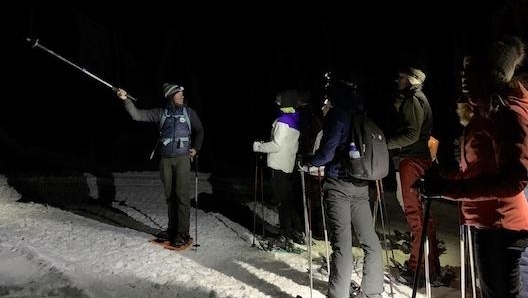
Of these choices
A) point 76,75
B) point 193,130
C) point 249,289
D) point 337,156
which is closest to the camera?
point 337,156

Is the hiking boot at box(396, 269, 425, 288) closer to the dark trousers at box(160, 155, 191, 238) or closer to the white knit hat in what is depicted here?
the white knit hat

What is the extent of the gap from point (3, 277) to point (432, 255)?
5195mm

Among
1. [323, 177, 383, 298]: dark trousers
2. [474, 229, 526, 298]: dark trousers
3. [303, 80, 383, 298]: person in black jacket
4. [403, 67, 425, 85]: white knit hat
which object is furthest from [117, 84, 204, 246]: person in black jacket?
[474, 229, 526, 298]: dark trousers

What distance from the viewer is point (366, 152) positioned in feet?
16.4

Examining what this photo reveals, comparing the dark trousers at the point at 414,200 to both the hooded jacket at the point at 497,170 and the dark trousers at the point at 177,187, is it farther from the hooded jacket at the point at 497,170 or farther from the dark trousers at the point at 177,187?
the dark trousers at the point at 177,187

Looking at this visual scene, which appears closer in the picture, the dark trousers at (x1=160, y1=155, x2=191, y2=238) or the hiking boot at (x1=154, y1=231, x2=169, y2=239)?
the dark trousers at (x1=160, y1=155, x2=191, y2=238)

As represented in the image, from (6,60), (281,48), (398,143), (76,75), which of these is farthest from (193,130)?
(281,48)

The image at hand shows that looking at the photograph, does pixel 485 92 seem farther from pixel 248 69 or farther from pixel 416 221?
pixel 248 69

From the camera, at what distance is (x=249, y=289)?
19.7ft

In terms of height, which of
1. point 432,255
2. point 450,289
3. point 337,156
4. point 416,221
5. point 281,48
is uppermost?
point 281,48

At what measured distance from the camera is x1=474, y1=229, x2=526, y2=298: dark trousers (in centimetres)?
328

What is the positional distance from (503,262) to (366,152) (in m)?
1.95

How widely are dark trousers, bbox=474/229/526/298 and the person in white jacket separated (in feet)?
14.1

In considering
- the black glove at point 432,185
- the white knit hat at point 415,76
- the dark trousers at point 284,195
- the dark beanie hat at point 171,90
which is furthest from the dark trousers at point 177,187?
the black glove at point 432,185
